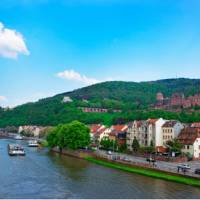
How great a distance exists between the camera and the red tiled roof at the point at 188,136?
276ft

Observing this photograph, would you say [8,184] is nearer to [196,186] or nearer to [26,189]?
[26,189]

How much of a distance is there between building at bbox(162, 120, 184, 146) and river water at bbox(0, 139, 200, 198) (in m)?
28.4

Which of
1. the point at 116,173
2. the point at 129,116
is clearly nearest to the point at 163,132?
the point at 116,173

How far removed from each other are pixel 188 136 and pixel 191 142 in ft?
14.6

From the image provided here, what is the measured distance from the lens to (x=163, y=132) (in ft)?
316

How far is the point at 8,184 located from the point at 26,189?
4.70 m

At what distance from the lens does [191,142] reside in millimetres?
82812

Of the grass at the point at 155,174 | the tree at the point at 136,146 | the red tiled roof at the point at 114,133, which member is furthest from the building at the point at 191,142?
the red tiled roof at the point at 114,133

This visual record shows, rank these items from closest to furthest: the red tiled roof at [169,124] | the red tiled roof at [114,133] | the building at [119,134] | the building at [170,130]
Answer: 1. the building at [170,130]
2. the red tiled roof at [169,124]
3. the building at [119,134]
4. the red tiled roof at [114,133]

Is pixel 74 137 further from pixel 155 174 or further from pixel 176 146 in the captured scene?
pixel 155 174

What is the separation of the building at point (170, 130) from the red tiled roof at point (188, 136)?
68.8 inches

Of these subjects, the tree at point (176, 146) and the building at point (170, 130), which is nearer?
the tree at point (176, 146)

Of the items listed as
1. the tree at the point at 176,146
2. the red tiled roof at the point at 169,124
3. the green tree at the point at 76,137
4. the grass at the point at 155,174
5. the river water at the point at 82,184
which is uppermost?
→ the red tiled roof at the point at 169,124

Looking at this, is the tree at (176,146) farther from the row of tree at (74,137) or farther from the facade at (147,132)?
the row of tree at (74,137)
